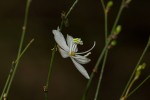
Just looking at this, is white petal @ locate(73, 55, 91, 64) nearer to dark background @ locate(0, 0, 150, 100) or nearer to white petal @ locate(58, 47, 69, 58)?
white petal @ locate(58, 47, 69, 58)

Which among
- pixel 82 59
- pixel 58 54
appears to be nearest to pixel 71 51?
pixel 82 59

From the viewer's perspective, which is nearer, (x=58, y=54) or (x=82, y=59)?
(x=82, y=59)

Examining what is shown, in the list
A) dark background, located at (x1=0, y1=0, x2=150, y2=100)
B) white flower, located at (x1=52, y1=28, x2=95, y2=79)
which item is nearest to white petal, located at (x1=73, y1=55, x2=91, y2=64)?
white flower, located at (x1=52, y1=28, x2=95, y2=79)

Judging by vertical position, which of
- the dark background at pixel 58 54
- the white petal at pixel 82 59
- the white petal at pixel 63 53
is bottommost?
the white petal at pixel 82 59

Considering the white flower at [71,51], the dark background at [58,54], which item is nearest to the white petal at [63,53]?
the white flower at [71,51]

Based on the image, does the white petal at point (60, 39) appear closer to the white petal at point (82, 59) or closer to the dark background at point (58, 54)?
the white petal at point (82, 59)

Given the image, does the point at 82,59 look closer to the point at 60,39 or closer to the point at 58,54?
the point at 60,39
